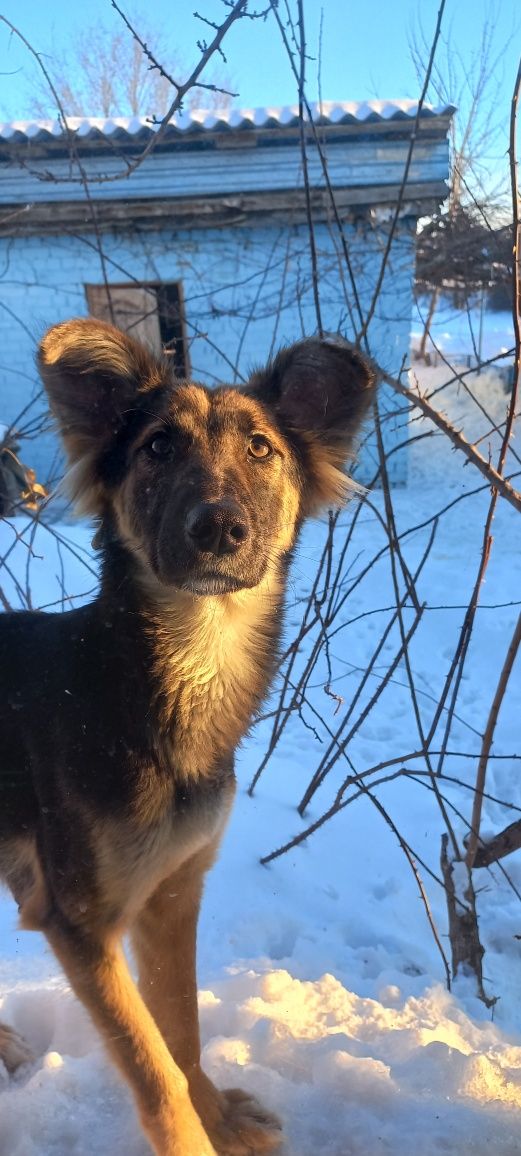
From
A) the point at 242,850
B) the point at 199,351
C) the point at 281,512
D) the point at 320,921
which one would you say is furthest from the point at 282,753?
the point at 199,351

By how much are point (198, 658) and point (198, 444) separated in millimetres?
641

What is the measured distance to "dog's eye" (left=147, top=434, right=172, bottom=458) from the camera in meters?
2.20

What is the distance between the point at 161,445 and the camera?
87.0 inches

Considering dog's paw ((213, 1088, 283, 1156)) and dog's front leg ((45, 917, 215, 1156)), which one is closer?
dog's front leg ((45, 917, 215, 1156))

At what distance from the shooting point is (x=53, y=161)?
28.2 feet

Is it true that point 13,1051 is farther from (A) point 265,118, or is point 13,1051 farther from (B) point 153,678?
(A) point 265,118

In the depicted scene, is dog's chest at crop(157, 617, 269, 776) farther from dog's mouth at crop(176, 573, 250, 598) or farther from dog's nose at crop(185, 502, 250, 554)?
dog's nose at crop(185, 502, 250, 554)

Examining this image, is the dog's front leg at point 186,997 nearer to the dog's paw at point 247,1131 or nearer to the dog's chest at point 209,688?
the dog's paw at point 247,1131

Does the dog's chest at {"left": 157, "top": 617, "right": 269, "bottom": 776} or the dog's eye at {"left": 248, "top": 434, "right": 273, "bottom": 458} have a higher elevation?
the dog's eye at {"left": 248, "top": 434, "right": 273, "bottom": 458}

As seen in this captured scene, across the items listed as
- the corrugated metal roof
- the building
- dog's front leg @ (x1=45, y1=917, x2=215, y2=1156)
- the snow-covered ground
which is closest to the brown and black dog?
dog's front leg @ (x1=45, y1=917, x2=215, y2=1156)

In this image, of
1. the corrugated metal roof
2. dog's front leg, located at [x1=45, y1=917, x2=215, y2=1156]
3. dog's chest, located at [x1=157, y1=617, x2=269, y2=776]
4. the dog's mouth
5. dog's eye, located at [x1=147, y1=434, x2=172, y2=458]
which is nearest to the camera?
dog's front leg, located at [x1=45, y1=917, x2=215, y2=1156]

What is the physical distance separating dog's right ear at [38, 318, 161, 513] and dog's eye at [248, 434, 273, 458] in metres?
0.38

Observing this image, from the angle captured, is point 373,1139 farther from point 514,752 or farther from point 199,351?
point 199,351

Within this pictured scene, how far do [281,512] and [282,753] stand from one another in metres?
2.37
